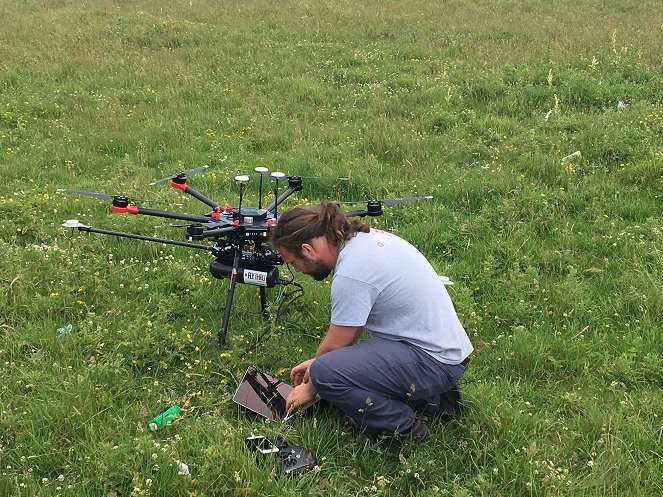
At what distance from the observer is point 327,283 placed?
5.41 metres

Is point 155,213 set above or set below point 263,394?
above

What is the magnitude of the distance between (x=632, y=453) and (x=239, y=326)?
111 inches

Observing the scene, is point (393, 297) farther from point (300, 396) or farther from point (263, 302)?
point (263, 302)

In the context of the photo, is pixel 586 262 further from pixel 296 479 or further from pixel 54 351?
pixel 54 351

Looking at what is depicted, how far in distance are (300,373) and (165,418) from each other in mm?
866

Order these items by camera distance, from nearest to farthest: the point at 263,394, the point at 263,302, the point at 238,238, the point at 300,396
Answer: the point at 300,396 → the point at 263,394 → the point at 238,238 → the point at 263,302

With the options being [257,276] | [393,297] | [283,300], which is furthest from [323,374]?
[283,300]

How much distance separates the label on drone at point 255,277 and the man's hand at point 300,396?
80cm

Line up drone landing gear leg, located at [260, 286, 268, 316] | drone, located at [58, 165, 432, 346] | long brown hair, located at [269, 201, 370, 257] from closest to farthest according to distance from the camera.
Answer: long brown hair, located at [269, 201, 370, 257], drone, located at [58, 165, 432, 346], drone landing gear leg, located at [260, 286, 268, 316]

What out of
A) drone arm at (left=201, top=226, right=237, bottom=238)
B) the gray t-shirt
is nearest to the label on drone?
drone arm at (left=201, top=226, right=237, bottom=238)

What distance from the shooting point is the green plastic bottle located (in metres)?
3.72

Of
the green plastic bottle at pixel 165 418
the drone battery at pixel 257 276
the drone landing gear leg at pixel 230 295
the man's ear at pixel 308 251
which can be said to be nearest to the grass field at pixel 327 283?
the green plastic bottle at pixel 165 418

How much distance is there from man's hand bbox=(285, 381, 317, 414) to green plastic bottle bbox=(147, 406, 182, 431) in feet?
2.33

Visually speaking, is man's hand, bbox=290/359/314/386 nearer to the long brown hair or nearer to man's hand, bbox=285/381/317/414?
man's hand, bbox=285/381/317/414
